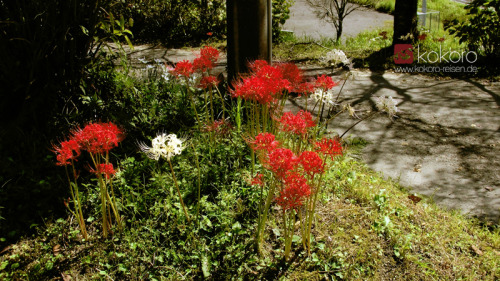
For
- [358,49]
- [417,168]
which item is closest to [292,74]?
[417,168]

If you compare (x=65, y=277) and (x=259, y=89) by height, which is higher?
(x=259, y=89)

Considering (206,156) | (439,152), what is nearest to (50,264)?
(206,156)

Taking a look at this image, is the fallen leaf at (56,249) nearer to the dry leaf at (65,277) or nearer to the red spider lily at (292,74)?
the dry leaf at (65,277)

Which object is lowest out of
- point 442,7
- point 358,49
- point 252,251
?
point 252,251

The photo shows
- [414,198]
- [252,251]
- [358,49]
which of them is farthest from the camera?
[358,49]

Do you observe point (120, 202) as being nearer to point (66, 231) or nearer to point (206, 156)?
point (66, 231)

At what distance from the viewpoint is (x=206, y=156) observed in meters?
3.57

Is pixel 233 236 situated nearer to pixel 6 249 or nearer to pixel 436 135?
pixel 6 249

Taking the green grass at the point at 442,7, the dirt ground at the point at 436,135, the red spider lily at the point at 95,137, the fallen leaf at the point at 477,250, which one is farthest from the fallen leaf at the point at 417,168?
the green grass at the point at 442,7

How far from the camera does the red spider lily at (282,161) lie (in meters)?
2.11

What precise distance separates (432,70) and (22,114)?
6.59 m

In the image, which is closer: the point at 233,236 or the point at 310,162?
the point at 310,162

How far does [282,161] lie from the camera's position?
2117 millimetres

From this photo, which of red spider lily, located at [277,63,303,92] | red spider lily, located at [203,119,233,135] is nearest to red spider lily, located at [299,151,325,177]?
red spider lily, located at [277,63,303,92]
